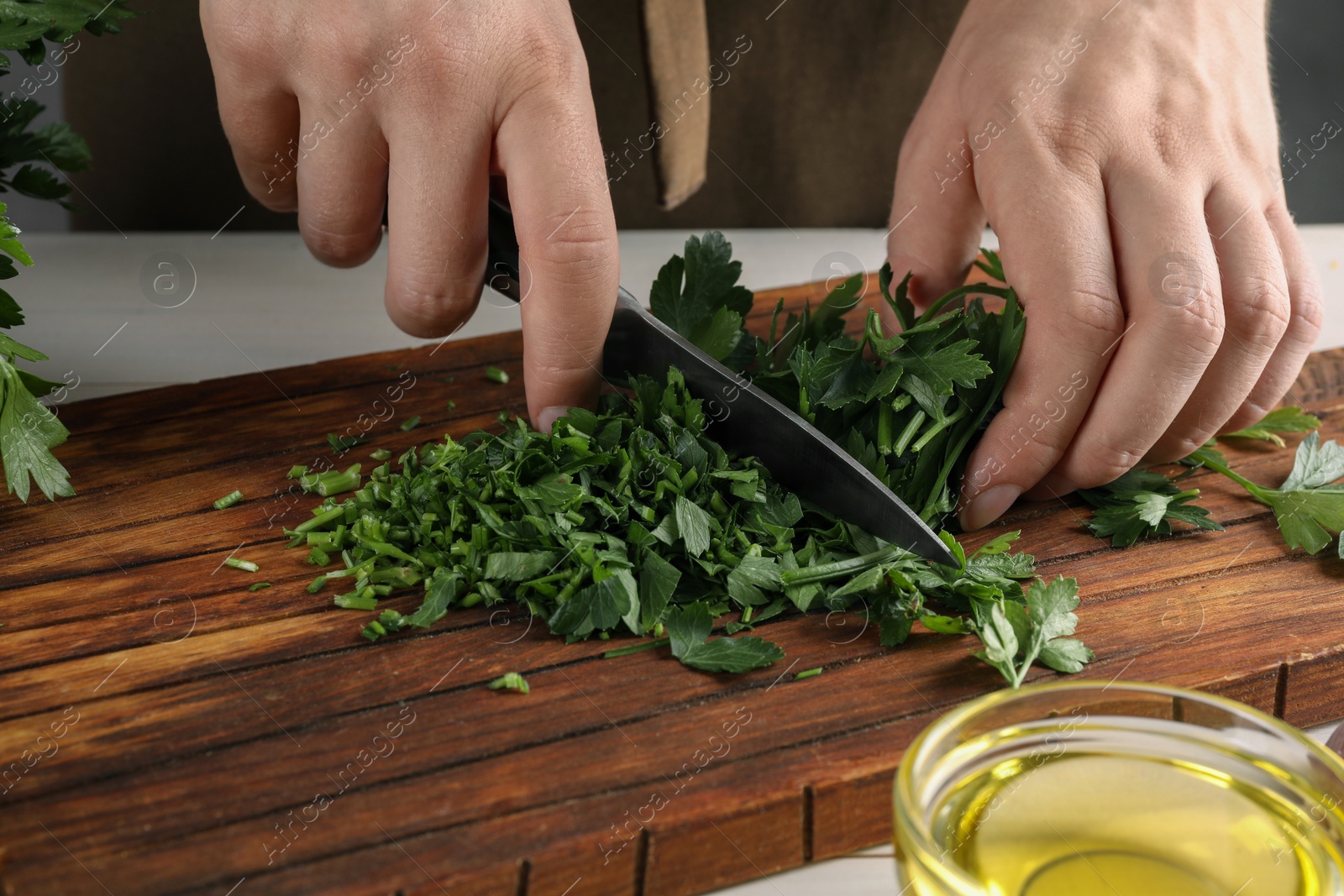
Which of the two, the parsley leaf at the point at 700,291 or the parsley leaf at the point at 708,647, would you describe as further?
the parsley leaf at the point at 700,291

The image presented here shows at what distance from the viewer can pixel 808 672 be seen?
125 centimetres

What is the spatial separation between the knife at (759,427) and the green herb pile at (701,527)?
2 cm

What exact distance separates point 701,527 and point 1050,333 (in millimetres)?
580

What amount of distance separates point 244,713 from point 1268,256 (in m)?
1.54

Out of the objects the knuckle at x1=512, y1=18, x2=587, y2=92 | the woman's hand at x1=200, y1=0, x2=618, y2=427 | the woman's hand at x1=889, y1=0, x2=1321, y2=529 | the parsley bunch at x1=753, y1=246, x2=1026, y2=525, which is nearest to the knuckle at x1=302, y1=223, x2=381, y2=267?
the woman's hand at x1=200, y1=0, x2=618, y2=427

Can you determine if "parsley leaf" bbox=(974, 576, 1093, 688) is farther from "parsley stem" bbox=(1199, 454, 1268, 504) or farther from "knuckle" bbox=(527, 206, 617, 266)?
"knuckle" bbox=(527, 206, 617, 266)

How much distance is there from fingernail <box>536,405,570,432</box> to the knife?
0.12 meters

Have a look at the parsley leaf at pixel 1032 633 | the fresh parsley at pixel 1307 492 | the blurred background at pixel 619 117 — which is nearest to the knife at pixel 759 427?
the parsley leaf at pixel 1032 633

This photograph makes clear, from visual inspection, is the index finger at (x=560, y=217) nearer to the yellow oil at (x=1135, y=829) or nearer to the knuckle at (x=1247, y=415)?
the yellow oil at (x=1135, y=829)

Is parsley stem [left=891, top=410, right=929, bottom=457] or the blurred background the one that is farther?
the blurred background

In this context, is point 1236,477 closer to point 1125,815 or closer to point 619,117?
point 1125,815

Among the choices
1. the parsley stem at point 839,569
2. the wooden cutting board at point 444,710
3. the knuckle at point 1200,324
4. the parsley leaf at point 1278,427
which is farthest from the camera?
the parsley leaf at point 1278,427

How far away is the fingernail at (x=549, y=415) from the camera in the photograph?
1.60 m

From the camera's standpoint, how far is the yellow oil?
34.7 inches
